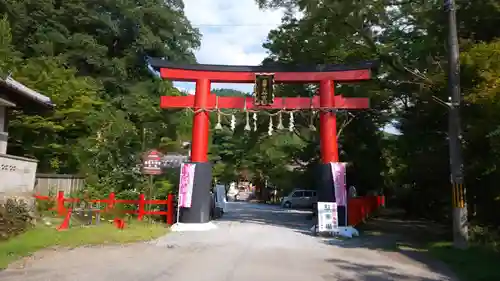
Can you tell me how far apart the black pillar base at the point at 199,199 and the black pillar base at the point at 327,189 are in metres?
4.41

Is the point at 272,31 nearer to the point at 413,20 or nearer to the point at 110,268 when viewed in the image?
the point at 413,20

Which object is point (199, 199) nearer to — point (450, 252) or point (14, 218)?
point (14, 218)

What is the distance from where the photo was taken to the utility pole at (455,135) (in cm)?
1201

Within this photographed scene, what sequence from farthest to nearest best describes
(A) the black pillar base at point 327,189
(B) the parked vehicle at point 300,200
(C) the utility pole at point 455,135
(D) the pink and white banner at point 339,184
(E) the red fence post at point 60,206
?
1. (B) the parked vehicle at point 300,200
2. (D) the pink and white banner at point 339,184
3. (A) the black pillar base at point 327,189
4. (E) the red fence post at point 60,206
5. (C) the utility pole at point 455,135

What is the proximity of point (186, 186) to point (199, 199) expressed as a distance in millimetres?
710

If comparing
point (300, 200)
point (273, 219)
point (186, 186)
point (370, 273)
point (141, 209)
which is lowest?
point (370, 273)

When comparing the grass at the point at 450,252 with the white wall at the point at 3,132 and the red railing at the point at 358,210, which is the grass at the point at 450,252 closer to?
the red railing at the point at 358,210

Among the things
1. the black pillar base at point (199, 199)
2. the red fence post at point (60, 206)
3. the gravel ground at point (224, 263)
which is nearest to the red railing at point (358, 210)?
the gravel ground at point (224, 263)

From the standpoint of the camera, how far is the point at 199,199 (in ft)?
54.8

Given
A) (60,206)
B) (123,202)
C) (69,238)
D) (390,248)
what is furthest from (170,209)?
(390,248)

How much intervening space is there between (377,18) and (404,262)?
12.3 metres

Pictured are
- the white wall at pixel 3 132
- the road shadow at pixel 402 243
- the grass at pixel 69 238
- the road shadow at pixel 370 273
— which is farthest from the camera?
the white wall at pixel 3 132

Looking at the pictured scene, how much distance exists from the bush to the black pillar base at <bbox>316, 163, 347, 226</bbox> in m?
9.97

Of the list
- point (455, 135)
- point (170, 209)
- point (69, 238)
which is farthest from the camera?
point (170, 209)
